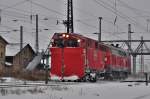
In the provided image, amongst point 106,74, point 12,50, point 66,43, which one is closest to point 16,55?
point 12,50

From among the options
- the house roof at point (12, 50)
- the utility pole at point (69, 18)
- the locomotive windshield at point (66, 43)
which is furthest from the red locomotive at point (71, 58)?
the house roof at point (12, 50)

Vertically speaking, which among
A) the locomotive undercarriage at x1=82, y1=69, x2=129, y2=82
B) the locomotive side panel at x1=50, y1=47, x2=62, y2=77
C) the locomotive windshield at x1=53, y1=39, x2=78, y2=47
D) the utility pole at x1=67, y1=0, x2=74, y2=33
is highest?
the utility pole at x1=67, y1=0, x2=74, y2=33

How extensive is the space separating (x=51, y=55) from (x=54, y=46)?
800mm

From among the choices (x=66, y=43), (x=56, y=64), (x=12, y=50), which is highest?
(x=12, y=50)

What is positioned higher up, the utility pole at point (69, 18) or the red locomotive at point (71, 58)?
the utility pole at point (69, 18)

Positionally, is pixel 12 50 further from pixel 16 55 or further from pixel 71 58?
pixel 71 58

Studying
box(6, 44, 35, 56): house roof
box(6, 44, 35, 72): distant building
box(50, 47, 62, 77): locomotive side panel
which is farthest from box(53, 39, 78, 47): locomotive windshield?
box(6, 44, 35, 56): house roof

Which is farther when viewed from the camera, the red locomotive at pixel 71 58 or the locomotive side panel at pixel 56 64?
the locomotive side panel at pixel 56 64

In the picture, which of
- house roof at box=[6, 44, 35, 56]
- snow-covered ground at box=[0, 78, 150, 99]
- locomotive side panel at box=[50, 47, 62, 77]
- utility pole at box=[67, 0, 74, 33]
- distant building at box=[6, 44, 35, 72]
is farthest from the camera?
house roof at box=[6, 44, 35, 56]

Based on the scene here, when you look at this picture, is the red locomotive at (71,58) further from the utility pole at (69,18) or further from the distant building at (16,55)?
the distant building at (16,55)

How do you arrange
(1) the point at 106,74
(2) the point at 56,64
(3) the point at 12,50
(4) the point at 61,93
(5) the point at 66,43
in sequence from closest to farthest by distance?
(4) the point at 61,93 < (5) the point at 66,43 < (2) the point at 56,64 < (1) the point at 106,74 < (3) the point at 12,50

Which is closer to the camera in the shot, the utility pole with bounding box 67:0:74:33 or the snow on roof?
the utility pole with bounding box 67:0:74:33

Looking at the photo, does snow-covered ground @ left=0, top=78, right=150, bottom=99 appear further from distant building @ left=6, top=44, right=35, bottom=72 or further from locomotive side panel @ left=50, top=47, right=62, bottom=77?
distant building @ left=6, top=44, right=35, bottom=72

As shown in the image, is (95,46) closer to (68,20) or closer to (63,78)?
(63,78)
